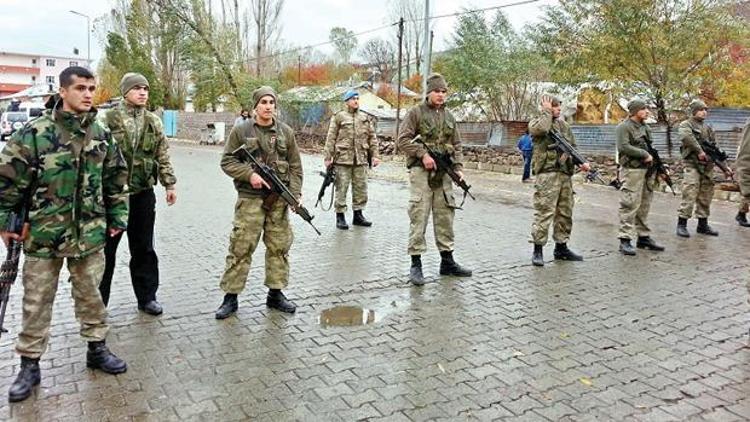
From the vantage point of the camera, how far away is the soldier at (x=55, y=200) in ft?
11.2

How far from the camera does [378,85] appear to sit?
146 feet

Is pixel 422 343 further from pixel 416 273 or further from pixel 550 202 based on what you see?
pixel 550 202

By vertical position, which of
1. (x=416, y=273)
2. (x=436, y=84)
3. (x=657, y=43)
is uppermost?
(x=657, y=43)

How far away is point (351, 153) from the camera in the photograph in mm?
9125

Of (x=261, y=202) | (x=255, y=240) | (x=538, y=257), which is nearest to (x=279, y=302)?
(x=255, y=240)

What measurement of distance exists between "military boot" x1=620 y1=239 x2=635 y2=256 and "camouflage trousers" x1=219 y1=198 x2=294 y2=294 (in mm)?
4313

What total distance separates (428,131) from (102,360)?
11.7 feet

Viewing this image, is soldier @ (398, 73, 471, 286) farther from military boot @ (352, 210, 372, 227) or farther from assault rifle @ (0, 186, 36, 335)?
assault rifle @ (0, 186, 36, 335)

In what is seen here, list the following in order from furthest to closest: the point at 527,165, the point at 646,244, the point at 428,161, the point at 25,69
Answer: the point at 25,69 → the point at 527,165 → the point at 646,244 → the point at 428,161

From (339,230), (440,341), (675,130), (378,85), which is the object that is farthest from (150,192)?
(378,85)

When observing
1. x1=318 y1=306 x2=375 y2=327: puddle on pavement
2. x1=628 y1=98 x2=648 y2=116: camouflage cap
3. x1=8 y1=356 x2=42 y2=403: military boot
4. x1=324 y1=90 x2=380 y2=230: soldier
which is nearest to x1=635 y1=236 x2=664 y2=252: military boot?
x1=628 y1=98 x2=648 y2=116: camouflage cap

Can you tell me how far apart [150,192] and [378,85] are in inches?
1599

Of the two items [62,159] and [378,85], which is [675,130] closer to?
[62,159]

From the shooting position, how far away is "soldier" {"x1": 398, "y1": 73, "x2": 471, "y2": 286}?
591 cm
